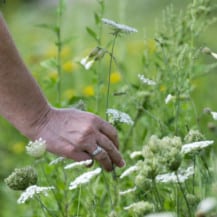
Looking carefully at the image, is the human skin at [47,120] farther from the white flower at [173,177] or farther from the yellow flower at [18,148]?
the yellow flower at [18,148]

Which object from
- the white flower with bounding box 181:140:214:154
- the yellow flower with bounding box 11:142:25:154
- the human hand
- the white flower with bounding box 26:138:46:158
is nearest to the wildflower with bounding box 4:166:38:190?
the white flower with bounding box 26:138:46:158

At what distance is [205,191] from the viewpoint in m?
2.18

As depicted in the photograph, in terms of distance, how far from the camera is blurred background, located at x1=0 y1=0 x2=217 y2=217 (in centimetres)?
438

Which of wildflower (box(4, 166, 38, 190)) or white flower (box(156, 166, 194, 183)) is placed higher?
white flower (box(156, 166, 194, 183))

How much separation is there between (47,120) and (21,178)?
1.09ft

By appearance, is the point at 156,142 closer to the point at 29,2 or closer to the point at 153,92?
the point at 153,92

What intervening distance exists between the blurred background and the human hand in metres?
0.31

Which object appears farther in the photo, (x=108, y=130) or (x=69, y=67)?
(x=69, y=67)

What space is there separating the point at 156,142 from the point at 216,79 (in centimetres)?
370

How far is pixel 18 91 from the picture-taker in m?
2.47

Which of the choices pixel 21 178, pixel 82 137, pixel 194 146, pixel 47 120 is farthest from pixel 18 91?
pixel 194 146

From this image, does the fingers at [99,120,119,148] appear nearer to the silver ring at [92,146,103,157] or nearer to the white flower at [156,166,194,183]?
the silver ring at [92,146,103,157]

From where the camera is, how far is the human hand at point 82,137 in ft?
7.75

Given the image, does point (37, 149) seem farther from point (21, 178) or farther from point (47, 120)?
point (47, 120)
